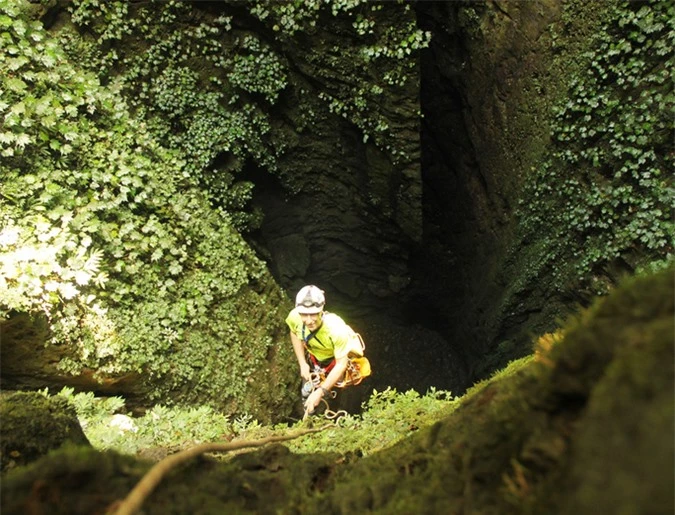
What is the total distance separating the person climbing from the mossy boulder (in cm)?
216

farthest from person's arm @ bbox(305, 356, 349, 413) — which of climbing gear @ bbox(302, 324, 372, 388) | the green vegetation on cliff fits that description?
the green vegetation on cliff

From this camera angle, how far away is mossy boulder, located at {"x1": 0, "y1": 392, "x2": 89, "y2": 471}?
7.63 feet

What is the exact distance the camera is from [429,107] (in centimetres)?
884

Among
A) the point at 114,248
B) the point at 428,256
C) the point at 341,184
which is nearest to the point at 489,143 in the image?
the point at 341,184

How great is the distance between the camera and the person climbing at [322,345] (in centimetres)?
453

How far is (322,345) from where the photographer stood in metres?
5.10

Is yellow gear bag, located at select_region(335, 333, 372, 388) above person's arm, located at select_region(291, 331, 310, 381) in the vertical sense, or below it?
below

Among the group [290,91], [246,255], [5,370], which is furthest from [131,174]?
[290,91]

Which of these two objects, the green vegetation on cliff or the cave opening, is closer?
the green vegetation on cliff

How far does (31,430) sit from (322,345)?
2.97 m

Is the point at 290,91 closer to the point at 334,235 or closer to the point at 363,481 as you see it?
the point at 334,235

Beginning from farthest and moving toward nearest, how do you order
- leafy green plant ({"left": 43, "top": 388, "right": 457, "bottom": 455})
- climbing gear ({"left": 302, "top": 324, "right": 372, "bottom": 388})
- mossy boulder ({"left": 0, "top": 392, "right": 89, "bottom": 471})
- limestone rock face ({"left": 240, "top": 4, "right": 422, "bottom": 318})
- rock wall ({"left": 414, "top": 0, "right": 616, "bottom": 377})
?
limestone rock face ({"left": 240, "top": 4, "right": 422, "bottom": 318}) → rock wall ({"left": 414, "top": 0, "right": 616, "bottom": 377}) → climbing gear ({"left": 302, "top": 324, "right": 372, "bottom": 388}) → leafy green plant ({"left": 43, "top": 388, "right": 457, "bottom": 455}) → mossy boulder ({"left": 0, "top": 392, "right": 89, "bottom": 471})

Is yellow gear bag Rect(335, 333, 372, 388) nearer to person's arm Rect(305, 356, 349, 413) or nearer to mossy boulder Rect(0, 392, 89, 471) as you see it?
person's arm Rect(305, 356, 349, 413)

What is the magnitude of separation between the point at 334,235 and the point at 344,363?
5.89 meters
